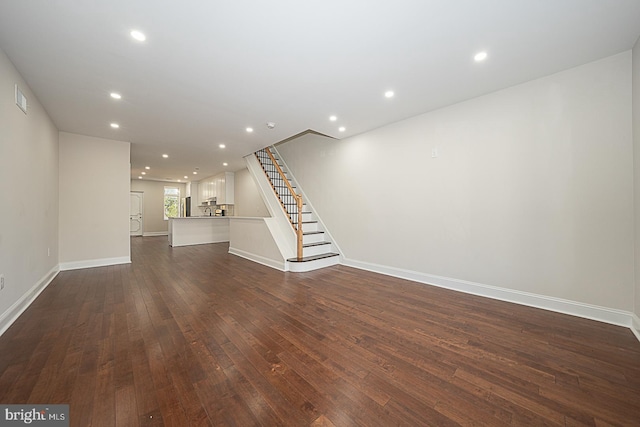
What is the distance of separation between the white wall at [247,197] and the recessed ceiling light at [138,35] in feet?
19.8

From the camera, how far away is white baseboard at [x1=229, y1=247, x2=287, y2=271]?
15.3 ft

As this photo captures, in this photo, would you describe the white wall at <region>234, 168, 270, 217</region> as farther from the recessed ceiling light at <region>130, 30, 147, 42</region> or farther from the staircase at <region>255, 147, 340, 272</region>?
the recessed ceiling light at <region>130, 30, 147, 42</region>

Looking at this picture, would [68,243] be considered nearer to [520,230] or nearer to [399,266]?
[399,266]

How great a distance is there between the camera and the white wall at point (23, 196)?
2.35m

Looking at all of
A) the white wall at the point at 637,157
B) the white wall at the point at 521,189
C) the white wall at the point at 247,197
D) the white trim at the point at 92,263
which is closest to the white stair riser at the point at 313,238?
the white wall at the point at 521,189

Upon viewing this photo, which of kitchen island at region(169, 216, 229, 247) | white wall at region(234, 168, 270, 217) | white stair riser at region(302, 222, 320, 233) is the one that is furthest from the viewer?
white wall at region(234, 168, 270, 217)

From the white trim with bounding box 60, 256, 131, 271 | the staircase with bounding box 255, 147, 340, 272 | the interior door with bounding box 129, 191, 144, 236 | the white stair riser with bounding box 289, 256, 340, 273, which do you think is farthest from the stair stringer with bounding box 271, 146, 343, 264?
the interior door with bounding box 129, 191, 144, 236

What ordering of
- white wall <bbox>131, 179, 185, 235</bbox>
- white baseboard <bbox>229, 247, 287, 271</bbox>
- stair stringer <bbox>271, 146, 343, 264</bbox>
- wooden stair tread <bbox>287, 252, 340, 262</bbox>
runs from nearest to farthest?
wooden stair tread <bbox>287, 252, 340, 262</bbox>, white baseboard <bbox>229, 247, 287, 271</bbox>, stair stringer <bbox>271, 146, 343, 264</bbox>, white wall <bbox>131, 179, 185, 235</bbox>

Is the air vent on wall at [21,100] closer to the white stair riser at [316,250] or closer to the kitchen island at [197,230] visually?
the white stair riser at [316,250]

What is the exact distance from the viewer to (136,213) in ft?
34.9

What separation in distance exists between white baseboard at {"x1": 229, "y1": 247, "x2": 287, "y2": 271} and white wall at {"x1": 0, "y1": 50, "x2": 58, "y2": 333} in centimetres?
325

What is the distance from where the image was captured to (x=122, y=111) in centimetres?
363

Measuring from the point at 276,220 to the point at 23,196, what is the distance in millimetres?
3644

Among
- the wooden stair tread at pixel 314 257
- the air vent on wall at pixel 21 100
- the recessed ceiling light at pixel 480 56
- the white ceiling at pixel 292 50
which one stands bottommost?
the wooden stair tread at pixel 314 257
